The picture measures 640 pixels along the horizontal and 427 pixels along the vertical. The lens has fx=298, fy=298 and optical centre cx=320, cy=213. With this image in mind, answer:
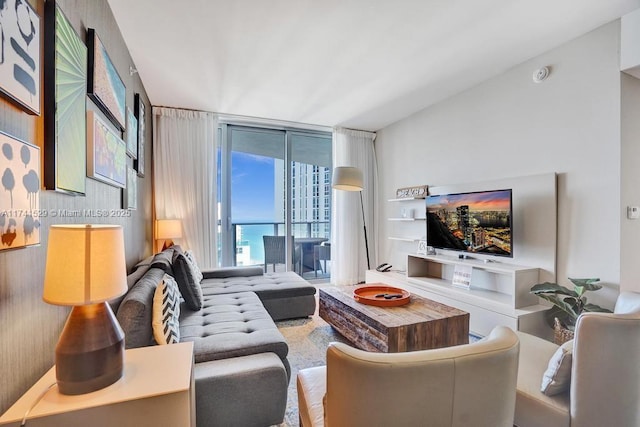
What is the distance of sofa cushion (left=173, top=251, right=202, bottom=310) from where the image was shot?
7.40ft

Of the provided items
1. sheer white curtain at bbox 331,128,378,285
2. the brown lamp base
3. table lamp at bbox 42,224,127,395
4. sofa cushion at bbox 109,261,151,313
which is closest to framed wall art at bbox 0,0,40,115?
table lamp at bbox 42,224,127,395

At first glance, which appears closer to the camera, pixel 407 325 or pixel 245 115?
pixel 407 325

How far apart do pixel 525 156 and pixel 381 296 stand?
196 centimetres

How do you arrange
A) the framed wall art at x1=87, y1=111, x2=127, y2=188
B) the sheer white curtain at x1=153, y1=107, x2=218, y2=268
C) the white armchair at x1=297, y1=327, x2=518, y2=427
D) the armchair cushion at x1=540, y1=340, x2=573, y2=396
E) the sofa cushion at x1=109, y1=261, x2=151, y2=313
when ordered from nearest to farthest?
1. the white armchair at x1=297, y1=327, x2=518, y2=427
2. the armchair cushion at x1=540, y1=340, x2=573, y2=396
3. the framed wall art at x1=87, y1=111, x2=127, y2=188
4. the sofa cushion at x1=109, y1=261, x2=151, y2=313
5. the sheer white curtain at x1=153, y1=107, x2=218, y2=268

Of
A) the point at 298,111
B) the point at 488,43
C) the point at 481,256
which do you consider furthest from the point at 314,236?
the point at 488,43

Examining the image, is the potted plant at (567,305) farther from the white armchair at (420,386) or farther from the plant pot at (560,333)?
the white armchair at (420,386)

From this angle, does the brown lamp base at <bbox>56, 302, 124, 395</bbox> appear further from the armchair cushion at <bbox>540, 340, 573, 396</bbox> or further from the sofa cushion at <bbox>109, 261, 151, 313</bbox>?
the armchair cushion at <bbox>540, 340, 573, 396</bbox>

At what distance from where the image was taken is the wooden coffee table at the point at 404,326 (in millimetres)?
2031

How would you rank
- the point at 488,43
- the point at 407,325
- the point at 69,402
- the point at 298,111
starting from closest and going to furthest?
the point at 69,402 → the point at 407,325 → the point at 488,43 → the point at 298,111

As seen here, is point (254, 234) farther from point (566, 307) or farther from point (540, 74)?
point (540, 74)

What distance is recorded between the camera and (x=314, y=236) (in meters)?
5.25

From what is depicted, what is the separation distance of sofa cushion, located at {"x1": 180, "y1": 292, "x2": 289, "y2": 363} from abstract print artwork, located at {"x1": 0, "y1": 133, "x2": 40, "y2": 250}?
102 cm

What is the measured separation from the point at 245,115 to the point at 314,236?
7.46 ft

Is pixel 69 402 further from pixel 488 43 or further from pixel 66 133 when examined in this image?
pixel 488 43
